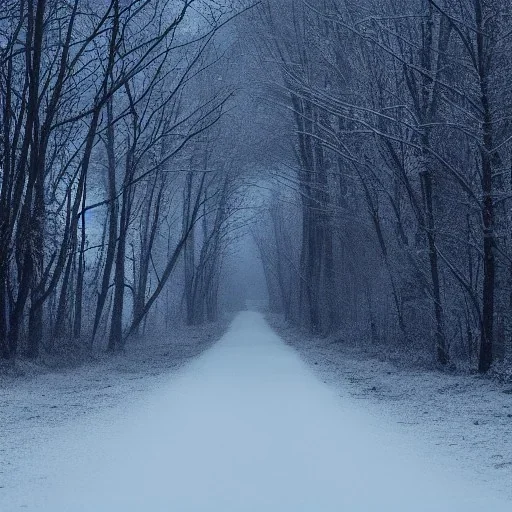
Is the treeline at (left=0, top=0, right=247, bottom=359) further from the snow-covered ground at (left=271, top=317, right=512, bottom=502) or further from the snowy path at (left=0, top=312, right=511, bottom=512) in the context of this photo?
the snowy path at (left=0, top=312, right=511, bottom=512)

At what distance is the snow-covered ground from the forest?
4.12 feet

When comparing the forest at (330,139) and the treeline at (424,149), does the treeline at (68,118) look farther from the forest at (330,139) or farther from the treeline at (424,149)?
the treeline at (424,149)

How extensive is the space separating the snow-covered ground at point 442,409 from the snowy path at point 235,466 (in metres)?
0.26

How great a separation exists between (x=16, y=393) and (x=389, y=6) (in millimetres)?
8940

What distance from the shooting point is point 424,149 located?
12094 millimetres

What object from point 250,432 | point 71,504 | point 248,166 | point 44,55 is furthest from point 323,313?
point 71,504

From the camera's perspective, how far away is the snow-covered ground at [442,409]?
549 centimetres

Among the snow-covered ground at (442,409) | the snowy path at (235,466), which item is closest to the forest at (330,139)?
the snow-covered ground at (442,409)

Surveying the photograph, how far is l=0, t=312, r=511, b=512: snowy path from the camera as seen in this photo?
13.7 ft

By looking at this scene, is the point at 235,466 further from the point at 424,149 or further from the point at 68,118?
the point at 68,118

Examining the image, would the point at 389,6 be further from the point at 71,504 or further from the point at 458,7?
the point at 71,504

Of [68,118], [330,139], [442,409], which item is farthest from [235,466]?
[330,139]

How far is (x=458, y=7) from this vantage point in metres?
11.8

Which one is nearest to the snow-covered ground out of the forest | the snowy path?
the snowy path
